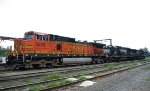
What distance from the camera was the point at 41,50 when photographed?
23438 mm

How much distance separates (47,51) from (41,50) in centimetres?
94

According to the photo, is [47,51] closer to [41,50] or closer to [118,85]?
[41,50]

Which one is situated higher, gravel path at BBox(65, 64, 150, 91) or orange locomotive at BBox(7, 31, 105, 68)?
orange locomotive at BBox(7, 31, 105, 68)

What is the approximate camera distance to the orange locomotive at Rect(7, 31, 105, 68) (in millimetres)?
21547

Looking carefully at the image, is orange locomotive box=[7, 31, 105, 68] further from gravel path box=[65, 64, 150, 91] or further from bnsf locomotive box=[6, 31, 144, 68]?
gravel path box=[65, 64, 150, 91]

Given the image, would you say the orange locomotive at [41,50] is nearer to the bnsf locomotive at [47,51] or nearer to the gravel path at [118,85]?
the bnsf locomotive at [47,51]

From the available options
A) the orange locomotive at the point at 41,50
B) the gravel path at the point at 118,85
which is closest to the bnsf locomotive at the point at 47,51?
the orange locomotive at the point at 41,50

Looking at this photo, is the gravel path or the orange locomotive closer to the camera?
the gravel path

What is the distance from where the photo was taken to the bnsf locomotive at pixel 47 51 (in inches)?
851

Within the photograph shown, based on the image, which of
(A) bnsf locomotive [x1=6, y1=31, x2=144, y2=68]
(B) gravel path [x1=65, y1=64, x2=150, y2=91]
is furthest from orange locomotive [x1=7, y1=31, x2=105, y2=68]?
(B) gravel path [x1=65, y1=64, x2=150, y2=91]

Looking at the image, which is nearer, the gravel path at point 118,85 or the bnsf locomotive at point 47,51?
the gravel path at point 118,85

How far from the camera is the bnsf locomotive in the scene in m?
21.6

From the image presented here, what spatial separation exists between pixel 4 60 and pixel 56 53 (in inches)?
218

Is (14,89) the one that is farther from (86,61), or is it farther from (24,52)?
(86,61)
